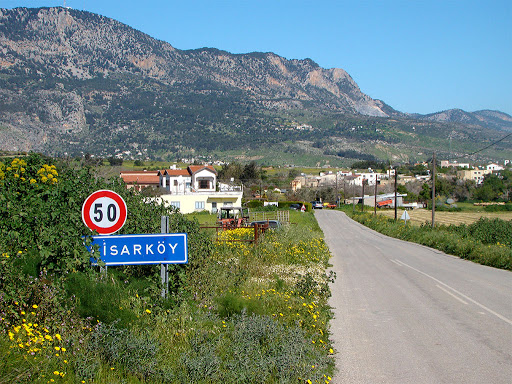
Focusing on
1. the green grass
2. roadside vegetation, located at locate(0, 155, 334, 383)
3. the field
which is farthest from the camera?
the field

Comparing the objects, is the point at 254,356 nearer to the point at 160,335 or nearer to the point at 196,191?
the point at 160,335

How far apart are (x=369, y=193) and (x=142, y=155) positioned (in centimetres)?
7926

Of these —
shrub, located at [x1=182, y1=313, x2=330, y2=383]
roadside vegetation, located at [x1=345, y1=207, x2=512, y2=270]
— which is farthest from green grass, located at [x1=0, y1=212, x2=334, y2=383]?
roadside vegetation, located at [x1=345, y1=207, x2=512, y2=270]

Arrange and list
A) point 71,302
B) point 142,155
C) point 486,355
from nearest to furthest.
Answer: point 71,302
point 486,355
point 142,155

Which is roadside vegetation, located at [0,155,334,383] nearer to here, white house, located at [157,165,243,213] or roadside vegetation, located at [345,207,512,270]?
roadside vegetation, located at [345,207,512,270]

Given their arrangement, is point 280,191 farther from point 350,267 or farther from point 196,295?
point 196,295

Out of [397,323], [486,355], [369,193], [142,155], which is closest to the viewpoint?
[486,355]

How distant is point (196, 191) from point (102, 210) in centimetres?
6588

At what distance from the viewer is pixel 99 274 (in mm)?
7652

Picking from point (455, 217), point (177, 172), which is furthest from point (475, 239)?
point (177, 172)

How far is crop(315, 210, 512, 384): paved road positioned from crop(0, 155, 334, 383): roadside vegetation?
21.0 inches

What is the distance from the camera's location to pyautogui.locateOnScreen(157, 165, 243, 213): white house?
226 feet

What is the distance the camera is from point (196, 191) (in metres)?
72.9

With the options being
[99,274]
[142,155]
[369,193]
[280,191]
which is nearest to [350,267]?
[99,274]
